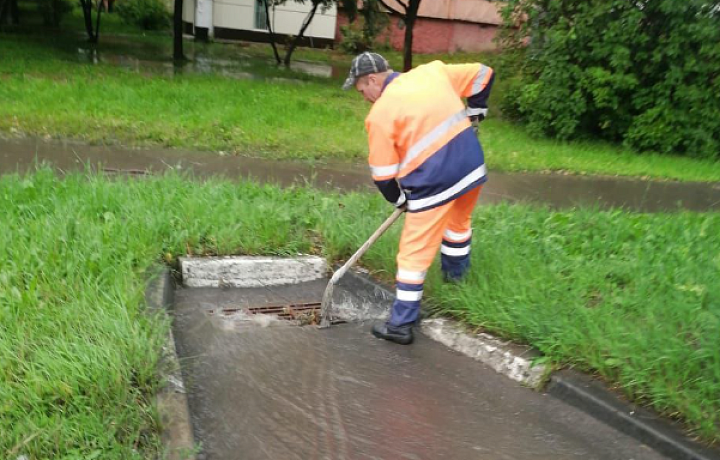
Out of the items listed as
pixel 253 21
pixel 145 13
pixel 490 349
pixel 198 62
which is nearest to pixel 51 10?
pixel 145 13

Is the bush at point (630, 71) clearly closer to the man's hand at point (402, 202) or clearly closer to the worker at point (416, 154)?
the worker at point (416, 154)

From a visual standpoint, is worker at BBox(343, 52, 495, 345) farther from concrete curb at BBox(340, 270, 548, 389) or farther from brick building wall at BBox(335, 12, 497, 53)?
brick building wall at BBox(335, 12, 497, 53)

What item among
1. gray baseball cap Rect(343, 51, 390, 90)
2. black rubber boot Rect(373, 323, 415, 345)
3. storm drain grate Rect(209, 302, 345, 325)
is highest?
gray baseball cap Rect(343, 51, 390, 90)

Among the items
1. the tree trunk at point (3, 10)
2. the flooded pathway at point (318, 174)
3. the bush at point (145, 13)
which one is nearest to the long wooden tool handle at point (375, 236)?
the flooded pathway at point (318, 174)

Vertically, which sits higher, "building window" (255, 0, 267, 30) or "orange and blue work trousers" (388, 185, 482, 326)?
"building window" (255, 0, 267, 30)

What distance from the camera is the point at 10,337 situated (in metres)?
2.52

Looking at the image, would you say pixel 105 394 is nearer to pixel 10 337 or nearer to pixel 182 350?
pixel 10 337

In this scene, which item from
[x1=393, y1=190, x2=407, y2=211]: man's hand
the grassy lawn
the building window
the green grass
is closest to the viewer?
the green grass

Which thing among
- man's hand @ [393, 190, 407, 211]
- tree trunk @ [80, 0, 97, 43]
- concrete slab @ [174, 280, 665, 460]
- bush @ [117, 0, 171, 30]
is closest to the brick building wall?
bush @ [117, 0, 171, 30]

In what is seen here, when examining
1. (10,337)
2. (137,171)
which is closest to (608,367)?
(10,337)

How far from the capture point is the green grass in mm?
2260

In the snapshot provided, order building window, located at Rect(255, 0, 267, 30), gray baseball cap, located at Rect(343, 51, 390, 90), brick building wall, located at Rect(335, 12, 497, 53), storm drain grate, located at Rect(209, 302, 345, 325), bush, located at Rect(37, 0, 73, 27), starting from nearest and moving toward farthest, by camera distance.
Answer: gray baseball cap, located at Rect(343, 51, 390, 90) → storm drain grate, located at Rect(209, 302, 345, 325) → bush, located at Rect(37, 0, 73, 27) → building window, located at Rect(255, 0, 267, 30) → brick building wall, located at Rect(335, 12, 497, 53)

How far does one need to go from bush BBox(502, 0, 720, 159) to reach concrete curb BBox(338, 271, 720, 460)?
6.94 m

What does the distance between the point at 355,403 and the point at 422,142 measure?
132cm
